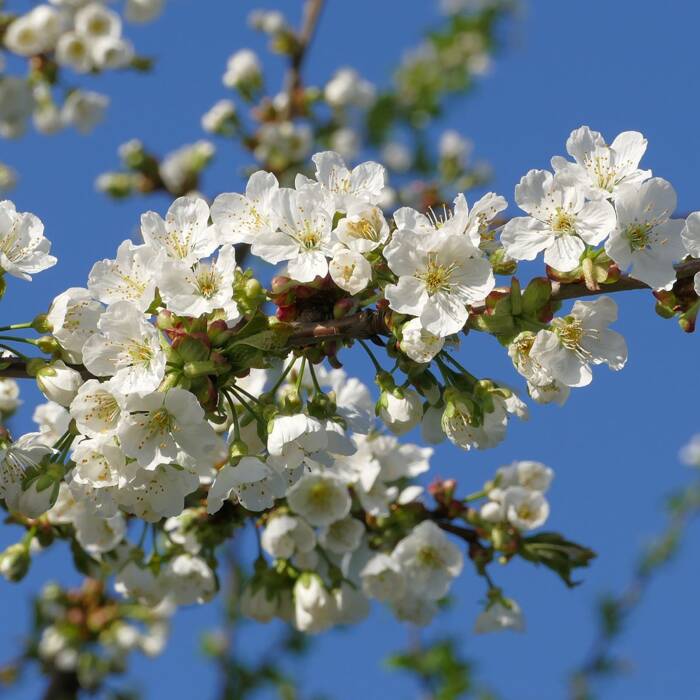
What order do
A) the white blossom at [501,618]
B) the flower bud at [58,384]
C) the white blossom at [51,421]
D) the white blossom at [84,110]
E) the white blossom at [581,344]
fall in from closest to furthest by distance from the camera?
the white blossom at [581,344] < the flower bud at [58,384] < the white blossom at [51,421] < the white blossom at [501,618] < the white blossom at [84,110]

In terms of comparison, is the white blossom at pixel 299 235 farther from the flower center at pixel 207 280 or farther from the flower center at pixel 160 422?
the flower center at pixel 160 422

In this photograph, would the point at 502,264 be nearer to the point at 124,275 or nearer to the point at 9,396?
the point at 124,275

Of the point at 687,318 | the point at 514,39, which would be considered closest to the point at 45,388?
the point at 687,318

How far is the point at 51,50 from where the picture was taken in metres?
6.76

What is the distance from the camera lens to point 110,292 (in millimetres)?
2377

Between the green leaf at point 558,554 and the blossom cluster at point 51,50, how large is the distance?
480cm

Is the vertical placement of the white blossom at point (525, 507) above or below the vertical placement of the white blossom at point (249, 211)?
below

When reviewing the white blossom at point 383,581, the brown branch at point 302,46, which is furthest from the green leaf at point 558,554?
the brown branch at point 302,46

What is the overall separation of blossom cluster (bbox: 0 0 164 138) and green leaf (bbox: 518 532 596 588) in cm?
480

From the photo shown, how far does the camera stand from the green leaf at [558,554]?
3318mm

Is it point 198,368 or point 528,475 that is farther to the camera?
point 528,475

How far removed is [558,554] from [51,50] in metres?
5.24

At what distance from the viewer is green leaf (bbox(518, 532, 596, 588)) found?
3.32 meters

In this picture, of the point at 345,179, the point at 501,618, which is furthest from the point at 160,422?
the point at 501,618
